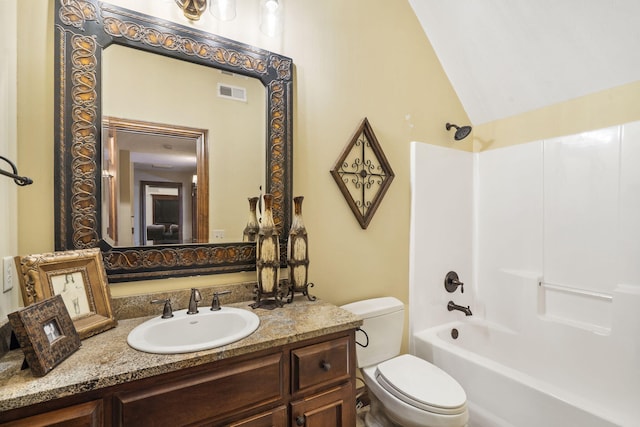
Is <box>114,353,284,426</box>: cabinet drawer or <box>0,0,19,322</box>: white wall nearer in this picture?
<box>114,353,284,426</box>: cabinet drawer

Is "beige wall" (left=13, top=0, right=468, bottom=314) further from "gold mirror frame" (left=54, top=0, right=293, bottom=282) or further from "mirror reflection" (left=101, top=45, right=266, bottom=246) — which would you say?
"mirror reflection" (left=101, top=45, right=266, bottom=246)

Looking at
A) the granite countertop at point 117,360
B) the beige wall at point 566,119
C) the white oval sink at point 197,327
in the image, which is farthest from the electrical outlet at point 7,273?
the beige wall at point 566,119

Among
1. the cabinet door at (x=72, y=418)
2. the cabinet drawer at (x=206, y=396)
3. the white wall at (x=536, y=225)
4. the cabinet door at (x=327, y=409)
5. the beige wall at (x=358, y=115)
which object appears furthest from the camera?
the white wall at (x=536, y=225)

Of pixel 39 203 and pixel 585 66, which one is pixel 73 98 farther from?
pixel 585 66

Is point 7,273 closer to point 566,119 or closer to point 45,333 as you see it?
point 45,333

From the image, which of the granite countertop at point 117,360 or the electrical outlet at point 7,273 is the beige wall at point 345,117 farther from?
the granite countertop at point 117,360

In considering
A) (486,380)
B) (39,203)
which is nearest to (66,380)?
(39,203)

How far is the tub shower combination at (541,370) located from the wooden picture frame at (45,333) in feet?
6.49

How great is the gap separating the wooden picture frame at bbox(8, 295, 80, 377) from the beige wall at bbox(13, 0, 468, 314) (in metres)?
0.34

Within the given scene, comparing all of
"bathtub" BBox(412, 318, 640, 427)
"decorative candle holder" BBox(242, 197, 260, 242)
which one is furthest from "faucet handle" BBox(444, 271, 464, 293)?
"decorative candle holder" BBox(242, 197, 260, 242)

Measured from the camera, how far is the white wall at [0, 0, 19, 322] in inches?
40.2

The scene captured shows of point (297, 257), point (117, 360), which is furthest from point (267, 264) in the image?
point (117, 360)

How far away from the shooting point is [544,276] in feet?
7.10

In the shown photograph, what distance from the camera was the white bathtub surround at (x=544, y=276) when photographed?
1.73 meters
